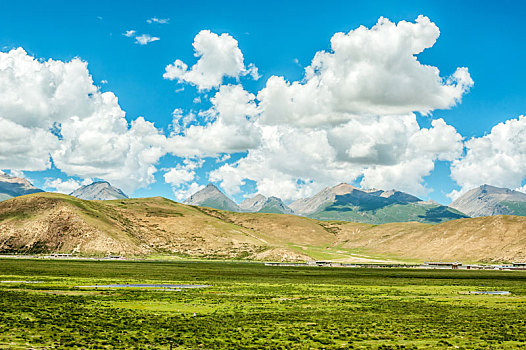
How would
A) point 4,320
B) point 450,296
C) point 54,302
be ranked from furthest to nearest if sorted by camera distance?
1. point 450,296
2. point 54,302
3. point 4,320

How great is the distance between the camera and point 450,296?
7950 centimetres

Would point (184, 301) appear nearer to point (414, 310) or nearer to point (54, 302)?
point (54, 302)

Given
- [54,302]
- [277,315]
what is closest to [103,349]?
[277,315]

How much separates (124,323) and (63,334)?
22.8ft

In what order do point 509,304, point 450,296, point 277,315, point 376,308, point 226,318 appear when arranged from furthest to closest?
point 450,296
point 509,304
point 376,308
point 277,315
point 226,318

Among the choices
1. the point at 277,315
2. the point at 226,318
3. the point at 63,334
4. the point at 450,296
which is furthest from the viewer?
the point at 450,296

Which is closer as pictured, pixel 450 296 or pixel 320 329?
pixel 320 329

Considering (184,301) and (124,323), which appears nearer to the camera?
(124,323)

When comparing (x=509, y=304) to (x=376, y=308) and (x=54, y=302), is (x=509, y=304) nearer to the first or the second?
(x=376, y=308)

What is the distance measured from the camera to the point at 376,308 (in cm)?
5897

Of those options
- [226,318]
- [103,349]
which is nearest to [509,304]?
[226,318]

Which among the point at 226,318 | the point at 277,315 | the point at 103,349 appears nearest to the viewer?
the point at 103,349

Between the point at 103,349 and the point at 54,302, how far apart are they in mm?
28313

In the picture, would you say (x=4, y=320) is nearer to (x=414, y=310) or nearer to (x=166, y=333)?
(x=166, y=333)
